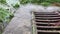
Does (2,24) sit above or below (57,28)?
below

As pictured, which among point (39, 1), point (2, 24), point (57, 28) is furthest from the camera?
point (39, 1)

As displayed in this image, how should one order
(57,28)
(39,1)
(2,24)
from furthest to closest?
(39,1), (2,24), (57,28)

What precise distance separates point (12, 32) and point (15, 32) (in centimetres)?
4

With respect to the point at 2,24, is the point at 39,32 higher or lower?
higher

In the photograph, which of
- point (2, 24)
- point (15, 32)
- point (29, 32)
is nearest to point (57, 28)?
point (29, 32)

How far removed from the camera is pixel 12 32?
2.18 m

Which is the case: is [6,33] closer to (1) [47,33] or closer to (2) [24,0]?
(1) [47,33]

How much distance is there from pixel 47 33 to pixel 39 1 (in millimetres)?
4421

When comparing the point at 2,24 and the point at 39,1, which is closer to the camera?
the point at 2,24

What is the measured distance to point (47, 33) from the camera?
2127mm

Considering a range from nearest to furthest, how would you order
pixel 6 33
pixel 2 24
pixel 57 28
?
pixel 6 33, pixel 57 28, pixel 2 24

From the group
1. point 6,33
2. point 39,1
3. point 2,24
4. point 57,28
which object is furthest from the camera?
point 39,1

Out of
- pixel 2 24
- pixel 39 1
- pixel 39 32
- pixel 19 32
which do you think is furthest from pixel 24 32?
pixel 39 1

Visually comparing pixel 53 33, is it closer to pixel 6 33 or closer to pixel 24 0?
pixel 6 33
